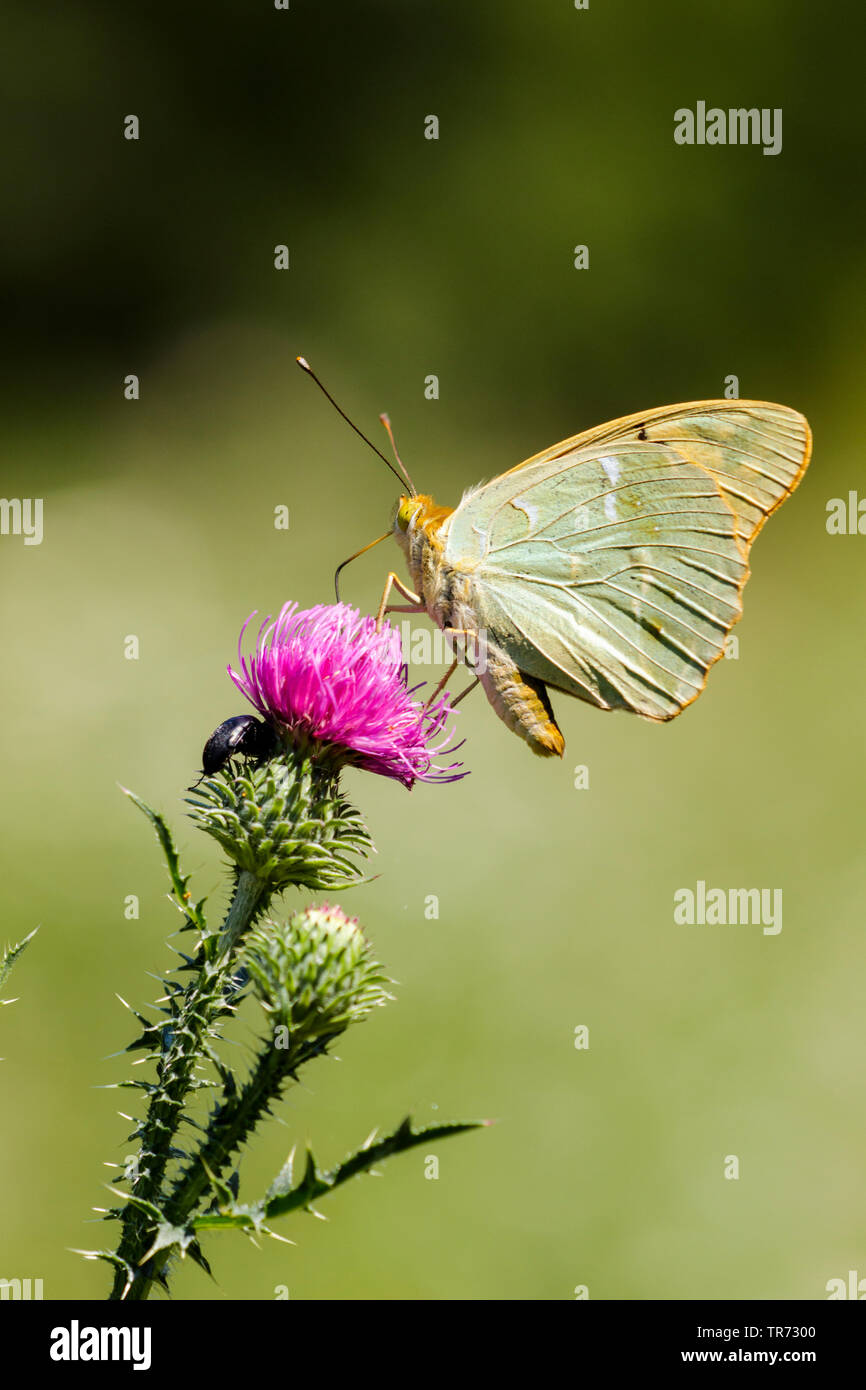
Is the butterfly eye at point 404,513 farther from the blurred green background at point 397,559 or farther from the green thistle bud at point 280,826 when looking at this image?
the blurred green background at point 397,559

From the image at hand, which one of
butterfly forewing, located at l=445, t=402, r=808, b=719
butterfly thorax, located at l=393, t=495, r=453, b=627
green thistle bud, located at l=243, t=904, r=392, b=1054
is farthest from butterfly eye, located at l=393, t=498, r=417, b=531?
green thistle bud, located at l=243, t=904, r=392, b=1054

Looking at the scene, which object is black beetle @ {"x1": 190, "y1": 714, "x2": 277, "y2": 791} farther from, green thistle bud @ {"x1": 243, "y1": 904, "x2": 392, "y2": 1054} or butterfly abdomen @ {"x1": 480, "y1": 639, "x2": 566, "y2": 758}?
butterfly abdomen @ {"x1": 480, "y1": 639, "x2": 566, "y2": 758}

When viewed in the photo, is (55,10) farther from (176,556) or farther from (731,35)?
(731,35)

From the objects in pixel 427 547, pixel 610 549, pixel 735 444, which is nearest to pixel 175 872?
pixel 427 547

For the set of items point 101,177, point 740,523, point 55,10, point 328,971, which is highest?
point 55,10

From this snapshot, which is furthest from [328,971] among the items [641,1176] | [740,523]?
[641,1176]
